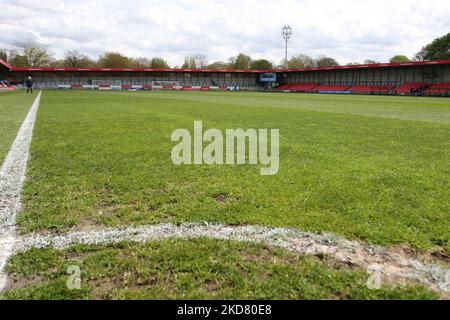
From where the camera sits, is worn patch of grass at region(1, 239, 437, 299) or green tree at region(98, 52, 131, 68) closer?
worn patch of grass at region(1, 239, 437, 299)

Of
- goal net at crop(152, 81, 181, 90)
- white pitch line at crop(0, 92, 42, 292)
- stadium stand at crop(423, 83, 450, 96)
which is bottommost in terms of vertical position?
white pitch line at crop(0, 92, 42, 292)

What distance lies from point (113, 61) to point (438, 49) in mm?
81213

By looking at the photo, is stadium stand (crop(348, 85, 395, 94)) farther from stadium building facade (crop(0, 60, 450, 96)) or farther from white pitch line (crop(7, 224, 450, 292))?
white pitch line (crop(7, 224, 450, 292))

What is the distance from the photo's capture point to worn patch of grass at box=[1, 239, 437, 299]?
2.44 m

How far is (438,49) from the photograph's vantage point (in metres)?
79.1

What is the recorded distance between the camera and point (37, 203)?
4.22m

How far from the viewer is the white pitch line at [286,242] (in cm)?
277

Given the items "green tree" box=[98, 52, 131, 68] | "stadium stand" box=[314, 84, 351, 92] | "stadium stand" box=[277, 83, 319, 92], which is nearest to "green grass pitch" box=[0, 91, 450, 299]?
"stadium stand" box=[314, 84, 351, 92]

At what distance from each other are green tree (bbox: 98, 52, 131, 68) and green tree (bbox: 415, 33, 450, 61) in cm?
7696

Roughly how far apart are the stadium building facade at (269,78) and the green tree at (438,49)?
857 inches

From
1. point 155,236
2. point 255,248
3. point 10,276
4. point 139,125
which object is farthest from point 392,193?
point 139,125

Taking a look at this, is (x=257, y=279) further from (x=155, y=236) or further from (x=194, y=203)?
(x=194, y=203)

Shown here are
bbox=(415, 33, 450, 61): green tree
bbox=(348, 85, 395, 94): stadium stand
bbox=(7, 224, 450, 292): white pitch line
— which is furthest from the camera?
bbox=(415, 33, 450, 61): green tree

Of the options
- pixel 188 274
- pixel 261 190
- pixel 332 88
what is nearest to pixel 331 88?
pixel 332 88
